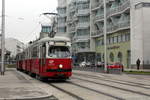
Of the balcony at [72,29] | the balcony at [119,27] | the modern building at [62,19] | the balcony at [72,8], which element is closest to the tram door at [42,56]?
the balcony at [119,27]

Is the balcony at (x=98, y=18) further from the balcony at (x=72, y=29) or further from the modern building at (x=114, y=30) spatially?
the balcony at (x=72, y=29)

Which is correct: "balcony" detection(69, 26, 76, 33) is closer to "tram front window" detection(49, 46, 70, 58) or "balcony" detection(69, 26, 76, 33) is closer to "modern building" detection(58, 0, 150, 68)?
"modern building" detection(58, 0, 150, 68)

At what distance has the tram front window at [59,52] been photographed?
78.7 feet

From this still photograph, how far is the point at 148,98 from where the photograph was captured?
14.4 meters

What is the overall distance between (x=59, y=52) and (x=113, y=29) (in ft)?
167

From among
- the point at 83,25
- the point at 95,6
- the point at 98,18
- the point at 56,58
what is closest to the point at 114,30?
the point at 98,18

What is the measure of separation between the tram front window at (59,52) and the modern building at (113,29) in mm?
36594

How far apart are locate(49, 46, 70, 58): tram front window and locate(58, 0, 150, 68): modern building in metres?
36.6

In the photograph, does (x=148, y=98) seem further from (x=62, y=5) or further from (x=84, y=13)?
(x=62, y=5)

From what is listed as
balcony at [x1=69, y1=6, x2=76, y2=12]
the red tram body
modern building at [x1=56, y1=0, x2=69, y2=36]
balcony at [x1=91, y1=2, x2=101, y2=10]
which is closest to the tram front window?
the red tram body

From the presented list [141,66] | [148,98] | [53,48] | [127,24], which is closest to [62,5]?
[127,24]

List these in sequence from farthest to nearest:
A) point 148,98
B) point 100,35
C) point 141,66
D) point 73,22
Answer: point 73,22
point 100,35
point 141,66
point 148,98

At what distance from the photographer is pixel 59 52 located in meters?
24.2

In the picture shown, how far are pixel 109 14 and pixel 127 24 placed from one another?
11.0 m
